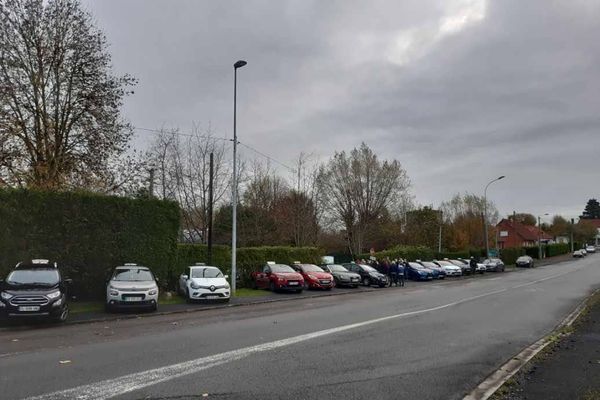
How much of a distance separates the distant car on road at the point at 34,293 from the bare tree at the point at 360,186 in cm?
3781

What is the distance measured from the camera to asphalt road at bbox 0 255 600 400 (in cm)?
652

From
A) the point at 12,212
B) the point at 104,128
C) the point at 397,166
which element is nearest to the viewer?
the point at 12,212

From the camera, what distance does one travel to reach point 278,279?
82.8ft

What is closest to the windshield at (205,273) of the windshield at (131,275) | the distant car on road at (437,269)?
the windshield at (131,275)

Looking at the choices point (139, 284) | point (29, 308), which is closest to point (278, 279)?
point (139, 284)

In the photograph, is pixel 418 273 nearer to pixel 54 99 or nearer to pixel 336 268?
pixel 336 268

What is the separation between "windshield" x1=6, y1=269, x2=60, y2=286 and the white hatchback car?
5703mm

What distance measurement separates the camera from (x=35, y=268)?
15.1 metres

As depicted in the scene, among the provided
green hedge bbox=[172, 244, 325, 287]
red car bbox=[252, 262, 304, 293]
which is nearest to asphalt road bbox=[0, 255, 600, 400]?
green hedge bbox=[172, 244, 325, 287]

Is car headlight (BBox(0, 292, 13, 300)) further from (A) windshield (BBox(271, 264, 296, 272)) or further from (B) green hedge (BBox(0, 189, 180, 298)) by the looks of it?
(A) windshield (BBox(271, 264, 296, 272))

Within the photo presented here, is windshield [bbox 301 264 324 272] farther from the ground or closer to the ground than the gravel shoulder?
farther from the ground

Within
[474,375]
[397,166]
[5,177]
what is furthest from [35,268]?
[397,166]

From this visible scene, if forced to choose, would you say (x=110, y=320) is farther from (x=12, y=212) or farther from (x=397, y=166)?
(x=397, y=166)

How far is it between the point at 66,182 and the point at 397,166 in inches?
1438
